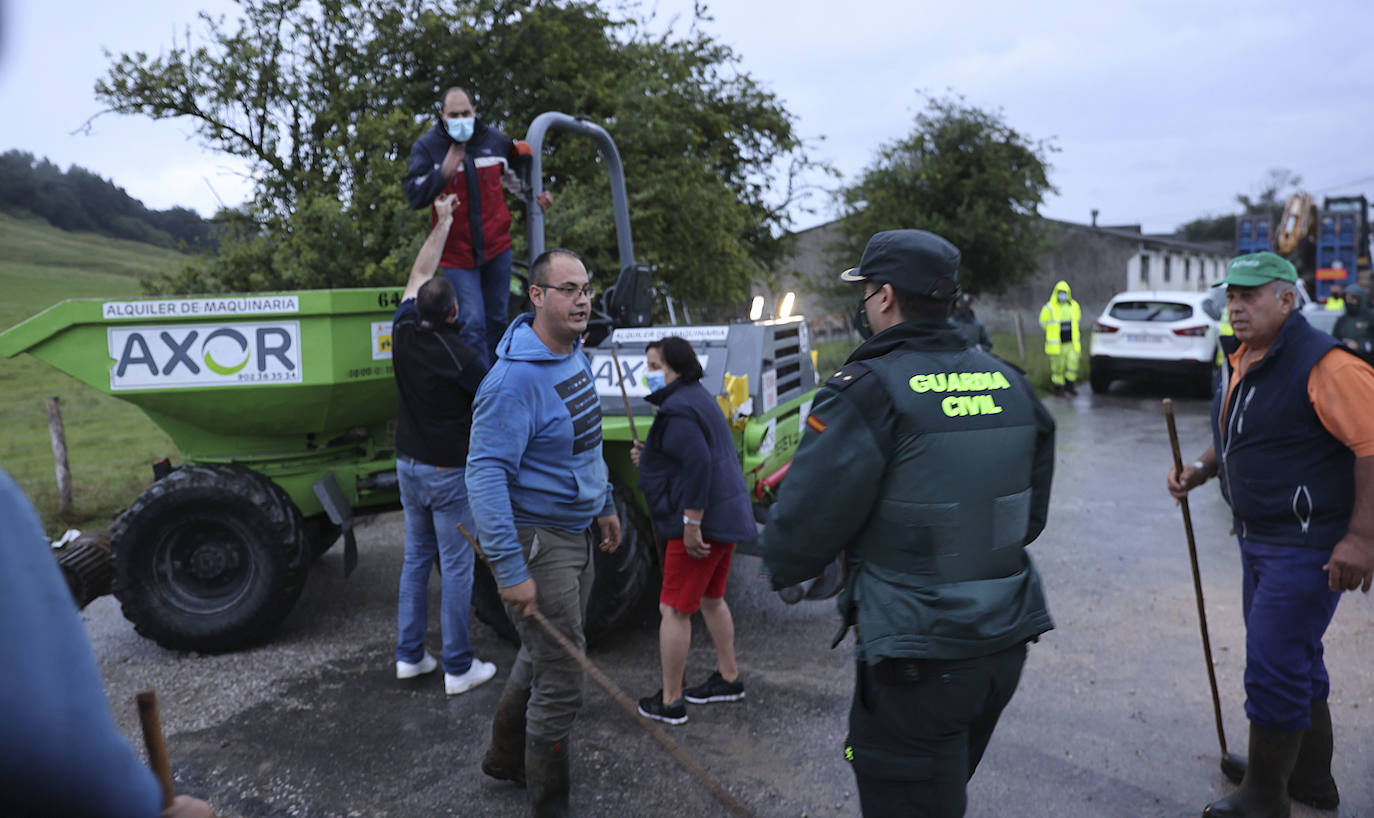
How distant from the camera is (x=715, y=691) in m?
4.59

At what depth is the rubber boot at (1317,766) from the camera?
3.56 meters

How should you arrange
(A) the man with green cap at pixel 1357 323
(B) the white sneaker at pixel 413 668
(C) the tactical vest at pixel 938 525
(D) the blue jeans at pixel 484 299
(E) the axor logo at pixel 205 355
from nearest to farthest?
(C) the tactical vest at pixel 938 525
(B) the white sneaker at pixel 413 668
(E) the axor logo at pixel 205 355
(D) the blue jeans at pixel 484 299
(A) the man with green cap at pixel 1357 323

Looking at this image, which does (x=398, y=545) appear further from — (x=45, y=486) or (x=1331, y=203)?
(x=1331, y=203)

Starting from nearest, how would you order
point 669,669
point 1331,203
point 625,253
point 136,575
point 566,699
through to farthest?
point 566,699, point 669,669, point 136,575, point 625,253, point 1331,203

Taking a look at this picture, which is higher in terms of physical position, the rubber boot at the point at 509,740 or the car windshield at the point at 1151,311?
the car windshield at the point at 1151,311

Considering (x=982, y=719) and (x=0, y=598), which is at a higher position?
(x=0, y=598)

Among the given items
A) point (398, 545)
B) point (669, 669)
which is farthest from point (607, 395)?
point (398, 545)

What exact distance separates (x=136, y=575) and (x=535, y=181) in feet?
9.47

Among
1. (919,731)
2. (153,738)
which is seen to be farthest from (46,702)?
(919,731)

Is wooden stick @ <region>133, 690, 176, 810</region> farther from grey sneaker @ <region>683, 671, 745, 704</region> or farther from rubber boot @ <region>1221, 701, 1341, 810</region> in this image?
rubber boot @ <region>1221, 701, 1341, 810</region>

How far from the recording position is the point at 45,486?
8398 mm

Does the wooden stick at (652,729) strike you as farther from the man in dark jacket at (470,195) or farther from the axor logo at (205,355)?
the axor logo at (205,355)

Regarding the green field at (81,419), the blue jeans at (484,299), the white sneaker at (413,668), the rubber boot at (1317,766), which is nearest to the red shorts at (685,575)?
the white sneaker at (413,668)

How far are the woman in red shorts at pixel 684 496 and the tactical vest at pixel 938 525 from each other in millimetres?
1876
